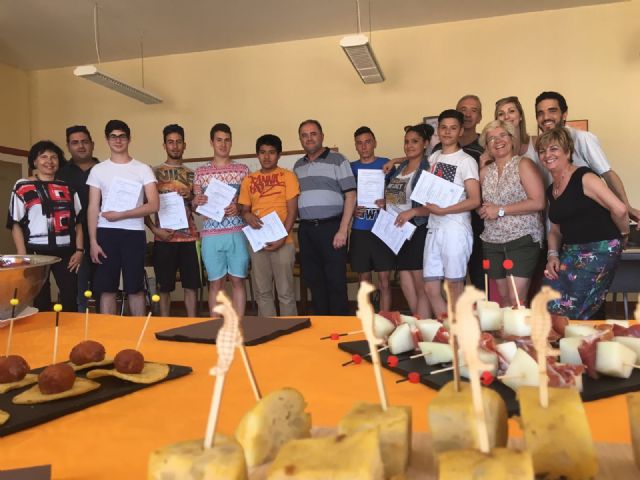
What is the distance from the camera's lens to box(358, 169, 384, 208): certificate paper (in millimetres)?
3758

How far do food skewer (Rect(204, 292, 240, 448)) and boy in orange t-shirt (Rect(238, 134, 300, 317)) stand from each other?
3.24 metres

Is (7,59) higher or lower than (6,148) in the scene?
higher

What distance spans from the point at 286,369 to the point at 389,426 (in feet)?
2.06

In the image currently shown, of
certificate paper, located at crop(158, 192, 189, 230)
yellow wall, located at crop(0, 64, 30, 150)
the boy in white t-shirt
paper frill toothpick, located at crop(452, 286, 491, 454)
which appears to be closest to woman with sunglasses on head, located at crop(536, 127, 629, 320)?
the boy in white t-shirt

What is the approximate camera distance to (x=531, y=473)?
1.67 feet

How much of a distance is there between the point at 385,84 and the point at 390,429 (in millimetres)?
5785

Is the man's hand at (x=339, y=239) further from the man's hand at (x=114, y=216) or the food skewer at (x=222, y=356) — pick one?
the food skewer at (x=222, y=356)

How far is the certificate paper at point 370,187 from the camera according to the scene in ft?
12.3

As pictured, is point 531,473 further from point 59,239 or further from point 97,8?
point 97,8

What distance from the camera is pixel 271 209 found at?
12.6 ft

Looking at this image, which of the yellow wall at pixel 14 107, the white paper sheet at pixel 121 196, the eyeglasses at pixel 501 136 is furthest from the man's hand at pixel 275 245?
the yellow wall at pixel 14 107

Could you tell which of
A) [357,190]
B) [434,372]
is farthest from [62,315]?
[357,190]

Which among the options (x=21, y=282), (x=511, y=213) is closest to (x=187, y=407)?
(x=21, y=282)

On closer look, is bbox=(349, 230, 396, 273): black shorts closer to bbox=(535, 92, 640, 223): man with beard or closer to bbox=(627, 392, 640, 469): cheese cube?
bbox=(535, 92, 640, 223): man with beard
